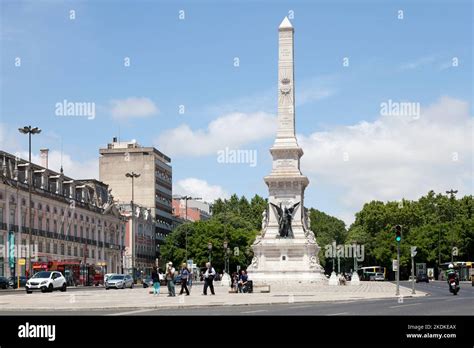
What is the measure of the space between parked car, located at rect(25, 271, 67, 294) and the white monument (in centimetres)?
1666

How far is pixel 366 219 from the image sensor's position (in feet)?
454

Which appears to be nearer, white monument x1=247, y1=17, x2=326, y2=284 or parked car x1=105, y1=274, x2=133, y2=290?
parked car x1=105, y1=274, x2=133, y2=290

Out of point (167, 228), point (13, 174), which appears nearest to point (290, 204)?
point (13, 174)

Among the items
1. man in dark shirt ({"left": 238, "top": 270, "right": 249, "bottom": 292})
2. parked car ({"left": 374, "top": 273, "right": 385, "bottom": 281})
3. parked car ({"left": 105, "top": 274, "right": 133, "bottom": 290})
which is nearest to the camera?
man in dark shirt ({"left": 238, "top": 270, "right": 249, "bottom": 292})

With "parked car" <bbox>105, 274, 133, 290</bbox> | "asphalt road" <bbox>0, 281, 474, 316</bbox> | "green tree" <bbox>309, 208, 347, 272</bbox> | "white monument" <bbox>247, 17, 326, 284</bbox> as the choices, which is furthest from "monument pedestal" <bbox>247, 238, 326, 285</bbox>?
"green tree" <bbox>309, 208, 347, 272</bbox>

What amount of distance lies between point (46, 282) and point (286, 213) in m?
22.2

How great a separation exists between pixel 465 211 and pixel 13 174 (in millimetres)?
77370

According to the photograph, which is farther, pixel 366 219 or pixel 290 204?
pixel 366 219

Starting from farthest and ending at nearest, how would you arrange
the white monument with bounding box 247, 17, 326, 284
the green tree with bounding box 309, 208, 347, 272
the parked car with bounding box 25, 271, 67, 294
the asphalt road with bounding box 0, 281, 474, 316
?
the green tree with bounding box 309, 208, 347, 272, the white monument with bounding box 247, 17, 326, 284, the parked car with bounding box 25, 271, 67, 294, the asphalt road with bounding box 0, 281, 474, 316

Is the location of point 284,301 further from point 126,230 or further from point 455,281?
point 126,230

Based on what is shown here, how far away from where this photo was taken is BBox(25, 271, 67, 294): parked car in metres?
56.3

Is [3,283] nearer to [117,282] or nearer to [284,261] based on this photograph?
[117,282]

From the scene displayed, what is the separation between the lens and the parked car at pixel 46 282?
56312 mm

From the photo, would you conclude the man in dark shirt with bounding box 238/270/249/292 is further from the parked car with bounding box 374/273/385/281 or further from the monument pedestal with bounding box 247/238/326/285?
the parked car with bounding box 374/273/385/281
